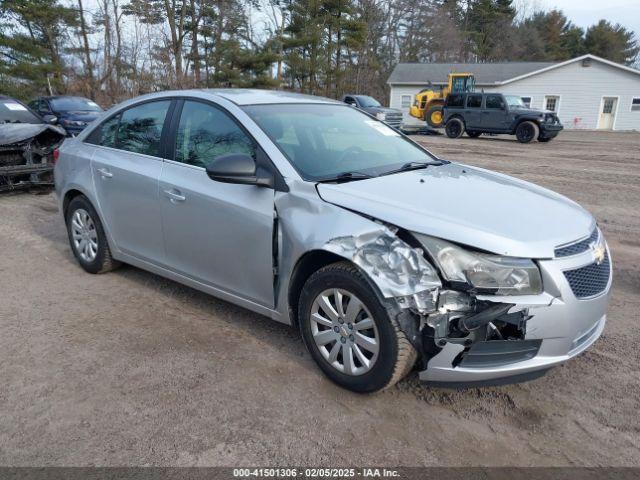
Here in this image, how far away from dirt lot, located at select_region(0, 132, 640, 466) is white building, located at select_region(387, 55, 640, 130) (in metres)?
30.2

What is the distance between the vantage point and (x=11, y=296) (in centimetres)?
450

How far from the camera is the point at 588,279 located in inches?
110

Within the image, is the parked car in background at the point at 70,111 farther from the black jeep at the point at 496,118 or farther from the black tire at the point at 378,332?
the black jeep at the point at 496,118

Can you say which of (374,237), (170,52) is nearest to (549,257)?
(374,237)

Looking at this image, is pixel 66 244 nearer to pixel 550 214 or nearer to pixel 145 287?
pixel 145 287

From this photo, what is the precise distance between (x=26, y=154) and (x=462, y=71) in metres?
33.8

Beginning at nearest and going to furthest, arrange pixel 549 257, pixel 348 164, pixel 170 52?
pixel 549 257 → pixel 348 164 → pixel 170 52

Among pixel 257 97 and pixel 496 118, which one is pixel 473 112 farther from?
pixel 257 97

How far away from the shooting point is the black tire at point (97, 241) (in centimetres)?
473

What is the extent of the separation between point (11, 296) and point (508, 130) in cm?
2032

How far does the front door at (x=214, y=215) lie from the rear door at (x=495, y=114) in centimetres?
1974

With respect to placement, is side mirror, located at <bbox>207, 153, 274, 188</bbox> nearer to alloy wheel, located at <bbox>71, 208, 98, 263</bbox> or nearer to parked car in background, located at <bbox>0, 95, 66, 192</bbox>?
alloy wheel, located at <bbox>71, 208, 98, 263</bbox>

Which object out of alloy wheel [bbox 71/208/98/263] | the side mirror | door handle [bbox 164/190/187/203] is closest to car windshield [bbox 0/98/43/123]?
alloy wheel [bbox 71/208/98/263]

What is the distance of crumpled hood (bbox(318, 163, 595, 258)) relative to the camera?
266cm
